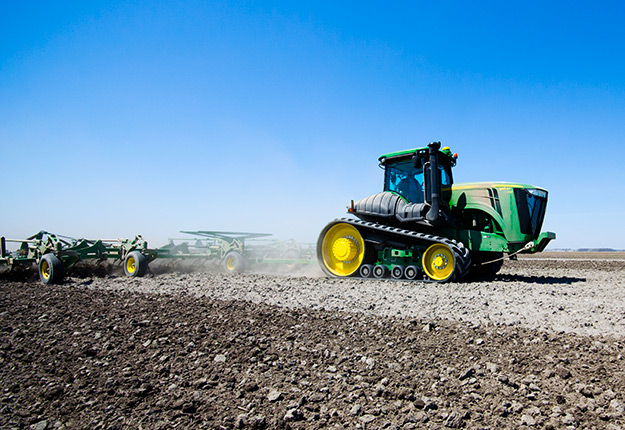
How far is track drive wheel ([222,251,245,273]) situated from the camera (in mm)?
13508

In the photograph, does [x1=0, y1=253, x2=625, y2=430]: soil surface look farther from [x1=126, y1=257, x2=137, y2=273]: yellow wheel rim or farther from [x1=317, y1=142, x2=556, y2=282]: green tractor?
[x1=126, y1=257, x2=137, y2=273]: yellow wheel rim

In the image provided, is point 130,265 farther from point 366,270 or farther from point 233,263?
point 366,270

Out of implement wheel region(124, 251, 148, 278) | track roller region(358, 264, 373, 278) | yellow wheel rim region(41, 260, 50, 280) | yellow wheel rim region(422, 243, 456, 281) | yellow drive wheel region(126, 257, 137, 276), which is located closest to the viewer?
yellow wheel rim region(422, 243, 456, 281)

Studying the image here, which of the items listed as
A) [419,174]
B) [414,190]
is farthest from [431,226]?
[419,174]

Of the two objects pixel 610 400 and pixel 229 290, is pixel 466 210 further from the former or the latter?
pixel 610 400

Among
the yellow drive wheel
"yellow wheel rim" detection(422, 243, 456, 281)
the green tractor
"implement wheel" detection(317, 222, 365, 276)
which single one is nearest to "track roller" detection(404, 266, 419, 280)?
the green tractor

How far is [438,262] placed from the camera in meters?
9.73

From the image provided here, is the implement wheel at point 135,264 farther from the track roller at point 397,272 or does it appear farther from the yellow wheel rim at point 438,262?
the yellow wheel rim at point 438,262

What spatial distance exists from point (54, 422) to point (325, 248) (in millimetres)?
9019

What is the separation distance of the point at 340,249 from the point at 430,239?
8.57 ft

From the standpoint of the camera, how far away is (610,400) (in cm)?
296

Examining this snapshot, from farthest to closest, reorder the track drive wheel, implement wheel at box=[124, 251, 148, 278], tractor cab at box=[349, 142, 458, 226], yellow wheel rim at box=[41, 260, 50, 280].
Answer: the track drive wheel < implement wheel at box=[124, 251, 148, 278] < yellow wheel rim at box=[41, 260, 50, 280] < tractor cab at box=[349, 142, 458, 226]

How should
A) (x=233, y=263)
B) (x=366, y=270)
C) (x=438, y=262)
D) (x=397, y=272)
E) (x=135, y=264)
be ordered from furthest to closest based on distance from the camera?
1. (x=233, y=263)
2. (x=135, y=264)
3. (x=366, y=270)
4. (x=397, y=272)
5. (x=438, y=262)

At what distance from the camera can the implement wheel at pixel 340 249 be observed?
36.3 ft
